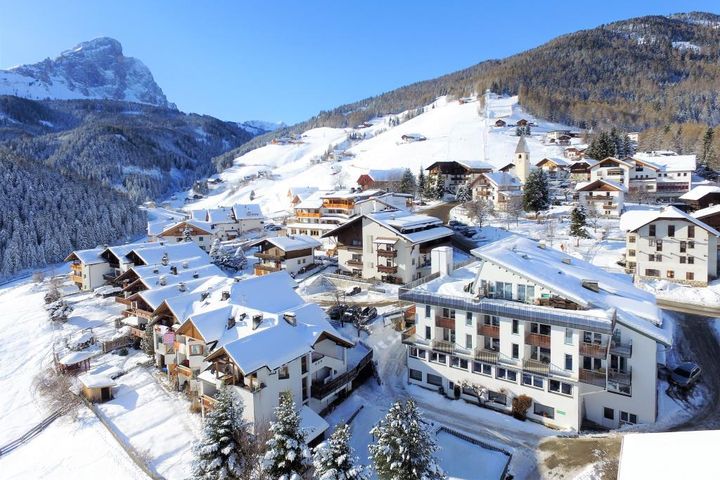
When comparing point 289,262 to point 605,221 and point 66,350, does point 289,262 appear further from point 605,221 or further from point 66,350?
point 605,221

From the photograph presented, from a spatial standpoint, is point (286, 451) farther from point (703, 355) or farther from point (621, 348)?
point (703, 355)

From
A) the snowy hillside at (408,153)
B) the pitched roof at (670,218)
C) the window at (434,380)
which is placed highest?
the snowy hillside at (408,153)

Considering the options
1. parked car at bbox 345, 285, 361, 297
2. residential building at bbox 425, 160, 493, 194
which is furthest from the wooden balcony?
residential building at bbox 425, 160, 493, 194

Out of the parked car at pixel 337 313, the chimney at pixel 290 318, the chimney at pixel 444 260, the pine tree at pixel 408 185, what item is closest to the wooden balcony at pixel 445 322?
the chimney at pixel 444 260

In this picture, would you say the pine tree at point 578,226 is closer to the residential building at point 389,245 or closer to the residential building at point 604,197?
the residential building at point 604,197

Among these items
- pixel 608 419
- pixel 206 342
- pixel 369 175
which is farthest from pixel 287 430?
pixel 369 175

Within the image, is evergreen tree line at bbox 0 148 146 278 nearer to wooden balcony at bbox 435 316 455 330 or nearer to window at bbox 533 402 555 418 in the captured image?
wooden balcony at bbox 435 316 455 330
